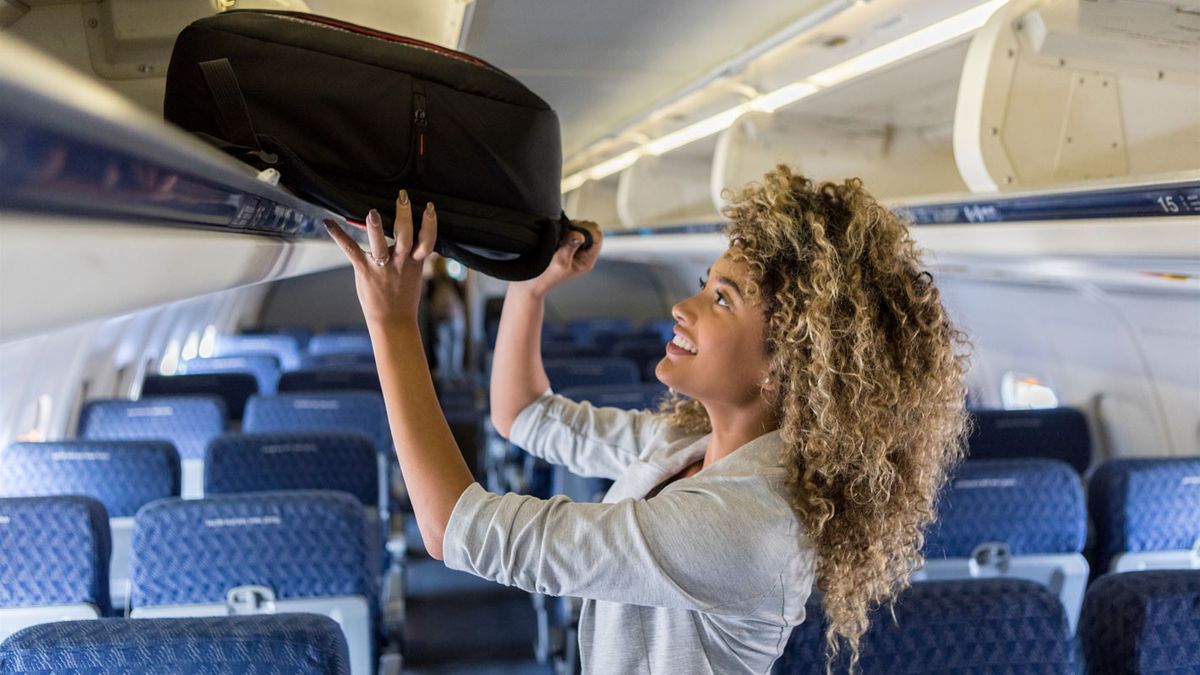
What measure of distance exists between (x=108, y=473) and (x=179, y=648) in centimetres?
193

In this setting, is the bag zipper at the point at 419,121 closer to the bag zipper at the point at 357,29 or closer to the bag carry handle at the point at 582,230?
the bag zipper at the point at 357,29

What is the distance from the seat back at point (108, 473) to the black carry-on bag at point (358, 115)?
206 centimetres

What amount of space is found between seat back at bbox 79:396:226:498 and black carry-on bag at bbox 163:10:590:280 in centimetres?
307

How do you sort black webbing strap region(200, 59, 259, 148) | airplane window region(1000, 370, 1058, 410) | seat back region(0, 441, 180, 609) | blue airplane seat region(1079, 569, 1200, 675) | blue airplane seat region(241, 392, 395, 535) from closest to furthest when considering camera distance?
black webbing strap region(200, 59, 259, 148) → blue airplane seat region(1079, 569, 1200, 675) → seat back region(0, 441, 180, 609) → blue airplane seat region(241, 392, 395, 535) → airplane window region(1000, 370, 1058, 410)

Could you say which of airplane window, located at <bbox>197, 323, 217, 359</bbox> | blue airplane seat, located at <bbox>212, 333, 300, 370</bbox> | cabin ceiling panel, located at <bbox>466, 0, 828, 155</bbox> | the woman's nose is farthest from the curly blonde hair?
airplane window, located at <bbox>197, 323, 217, 359</bbox>

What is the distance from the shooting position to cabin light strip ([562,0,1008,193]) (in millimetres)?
3602

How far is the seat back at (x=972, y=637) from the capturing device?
1864 mm

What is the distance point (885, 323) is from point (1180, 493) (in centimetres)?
200

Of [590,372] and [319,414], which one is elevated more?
[590,372]

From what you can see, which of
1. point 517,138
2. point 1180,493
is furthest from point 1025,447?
point 517,138

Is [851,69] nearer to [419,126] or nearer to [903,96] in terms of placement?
[903,96]

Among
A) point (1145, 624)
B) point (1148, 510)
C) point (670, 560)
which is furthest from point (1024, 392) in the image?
point (670, 560)

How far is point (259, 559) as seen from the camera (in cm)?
255

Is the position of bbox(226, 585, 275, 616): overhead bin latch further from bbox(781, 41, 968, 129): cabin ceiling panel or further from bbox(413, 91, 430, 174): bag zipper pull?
bbox(781, 41, 968, 129): cabin ceiling panel
